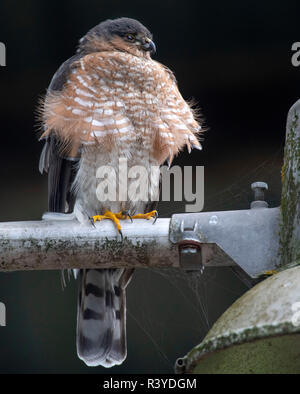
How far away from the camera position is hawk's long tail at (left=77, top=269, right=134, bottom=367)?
8.54 ft

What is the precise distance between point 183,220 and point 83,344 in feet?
3.63

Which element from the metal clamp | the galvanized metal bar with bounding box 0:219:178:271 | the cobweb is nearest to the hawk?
the cobweb

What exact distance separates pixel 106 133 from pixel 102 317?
73 centimetres

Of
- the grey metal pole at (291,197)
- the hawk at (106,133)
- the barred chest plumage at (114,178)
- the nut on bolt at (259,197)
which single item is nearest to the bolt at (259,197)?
the nut on bolt at (259,197)

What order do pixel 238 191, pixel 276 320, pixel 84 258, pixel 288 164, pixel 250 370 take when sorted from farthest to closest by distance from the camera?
pixel 238 191 → pixel 84 258 → pixel 288 164 → pixel 250 370 → pixel 276 320

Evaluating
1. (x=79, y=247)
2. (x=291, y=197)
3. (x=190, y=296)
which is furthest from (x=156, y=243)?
(x=190, y=296)

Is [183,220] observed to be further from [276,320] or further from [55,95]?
[55,95]

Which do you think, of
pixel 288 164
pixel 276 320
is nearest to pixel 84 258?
pixel 288 164

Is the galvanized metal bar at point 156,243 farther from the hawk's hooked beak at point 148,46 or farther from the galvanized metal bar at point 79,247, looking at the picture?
the hawk's hooked beak at point 148,46

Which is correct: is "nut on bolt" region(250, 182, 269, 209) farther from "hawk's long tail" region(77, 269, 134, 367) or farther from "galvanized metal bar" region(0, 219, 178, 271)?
"hawk's long tail" region(77, 269, 134, 367)

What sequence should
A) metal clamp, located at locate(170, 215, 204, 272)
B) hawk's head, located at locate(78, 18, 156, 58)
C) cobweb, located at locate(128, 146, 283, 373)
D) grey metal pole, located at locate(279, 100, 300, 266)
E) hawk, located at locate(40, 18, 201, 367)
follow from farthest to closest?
cobweb, located at locate(128, 146, 283, 373)
hawk's head, located at locate(78, 18, 156, 58)
hawk, located at locate(40, 18, 201, 367)
metal clamp, located at locate(170, 215, 204, 272)
grey metal pole, located at locate(279, 100, 300, 266)

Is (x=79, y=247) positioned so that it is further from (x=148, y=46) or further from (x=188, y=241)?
(x=148, y=46)

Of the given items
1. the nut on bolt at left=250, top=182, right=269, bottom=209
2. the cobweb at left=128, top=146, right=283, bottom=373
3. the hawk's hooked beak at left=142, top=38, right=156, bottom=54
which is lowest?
the cobweb at left=128, top=146, right=283, bottom=373

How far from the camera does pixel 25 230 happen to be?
1771 millimetres
